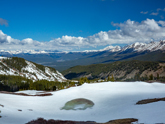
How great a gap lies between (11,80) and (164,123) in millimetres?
182737

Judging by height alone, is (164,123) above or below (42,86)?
above

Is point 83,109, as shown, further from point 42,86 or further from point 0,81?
point 0,81

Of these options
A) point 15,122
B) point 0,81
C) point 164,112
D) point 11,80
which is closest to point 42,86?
point 11,80

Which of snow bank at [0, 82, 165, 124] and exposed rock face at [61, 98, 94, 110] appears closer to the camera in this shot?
snow bank at [0, 82, 165, 124]

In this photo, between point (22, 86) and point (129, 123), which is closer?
point (129, 123)

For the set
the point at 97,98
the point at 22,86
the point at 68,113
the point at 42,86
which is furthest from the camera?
the point at 22,86

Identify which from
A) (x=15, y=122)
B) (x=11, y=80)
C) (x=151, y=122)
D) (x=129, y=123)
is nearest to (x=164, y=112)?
(x=151, y=122)

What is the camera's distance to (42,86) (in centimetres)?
14312

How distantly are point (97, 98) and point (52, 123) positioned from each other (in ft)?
79.3

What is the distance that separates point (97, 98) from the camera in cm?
4322

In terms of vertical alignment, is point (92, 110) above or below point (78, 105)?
below

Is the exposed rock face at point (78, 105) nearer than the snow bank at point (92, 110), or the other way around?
the snow bank at point (92, 110)

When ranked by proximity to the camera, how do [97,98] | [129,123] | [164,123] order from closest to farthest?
[164,123] → [129,123] → [97,98]

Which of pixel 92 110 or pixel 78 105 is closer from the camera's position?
pixel 92 110
